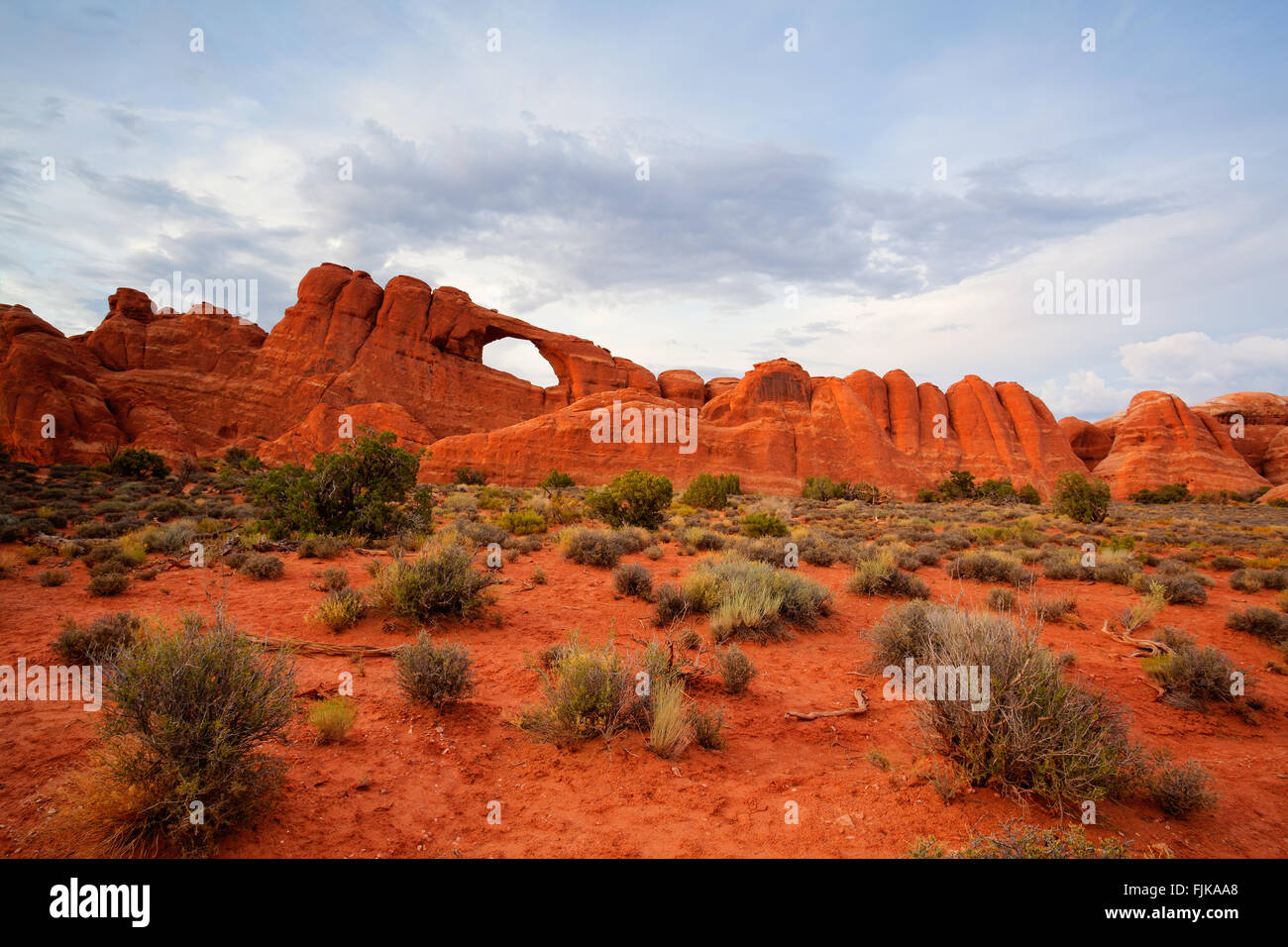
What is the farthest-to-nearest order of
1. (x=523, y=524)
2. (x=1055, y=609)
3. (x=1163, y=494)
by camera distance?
(x=1163, y=494) → (x=523, y=524) → (x=1055, y=609)

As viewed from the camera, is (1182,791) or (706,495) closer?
(1182,791)

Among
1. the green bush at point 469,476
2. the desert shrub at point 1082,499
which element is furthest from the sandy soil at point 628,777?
the green bush at point 469,476

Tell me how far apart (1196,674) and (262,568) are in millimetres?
11656

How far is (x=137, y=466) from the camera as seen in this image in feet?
96.8

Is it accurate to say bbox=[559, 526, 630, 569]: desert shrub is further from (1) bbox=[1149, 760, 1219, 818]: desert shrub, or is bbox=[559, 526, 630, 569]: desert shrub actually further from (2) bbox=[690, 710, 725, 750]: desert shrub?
(1) bbox=[1149, 760, 1219, 818]: desert shrub

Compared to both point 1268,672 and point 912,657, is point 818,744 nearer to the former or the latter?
point 912,657

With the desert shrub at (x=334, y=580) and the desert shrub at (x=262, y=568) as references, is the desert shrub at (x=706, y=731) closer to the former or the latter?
the desert shrub at (x=334, y=580)

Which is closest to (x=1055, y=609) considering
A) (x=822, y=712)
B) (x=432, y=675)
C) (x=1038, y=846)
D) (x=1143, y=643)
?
(x=1143, y=643)

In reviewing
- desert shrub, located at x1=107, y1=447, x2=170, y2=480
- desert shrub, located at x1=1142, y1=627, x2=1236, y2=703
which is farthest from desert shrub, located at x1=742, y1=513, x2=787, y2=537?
desert shrub, located at x1=107, y1=447, x2=170, y2=480

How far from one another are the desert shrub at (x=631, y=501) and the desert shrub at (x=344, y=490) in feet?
18.1

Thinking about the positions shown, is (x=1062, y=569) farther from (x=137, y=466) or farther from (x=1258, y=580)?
(x=137, y=466)

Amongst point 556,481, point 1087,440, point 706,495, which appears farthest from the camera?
point 1087,440

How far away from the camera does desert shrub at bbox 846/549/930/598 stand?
370 inches

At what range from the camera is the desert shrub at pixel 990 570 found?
401 inches
